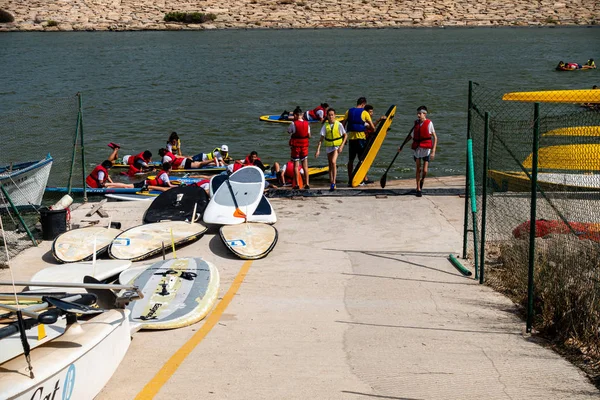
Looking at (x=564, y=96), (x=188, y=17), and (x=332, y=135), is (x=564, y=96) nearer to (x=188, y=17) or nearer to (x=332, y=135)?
(x=332, y=135)

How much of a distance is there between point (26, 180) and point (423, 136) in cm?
769

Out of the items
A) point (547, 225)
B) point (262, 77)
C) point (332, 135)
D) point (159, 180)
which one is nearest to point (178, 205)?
point (332, 135)

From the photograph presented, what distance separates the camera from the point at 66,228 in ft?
41.4

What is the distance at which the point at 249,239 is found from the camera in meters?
11.8

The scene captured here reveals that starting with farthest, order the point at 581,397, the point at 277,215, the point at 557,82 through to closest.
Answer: the point at 557,82
the point at 277,215
the point at 581,397

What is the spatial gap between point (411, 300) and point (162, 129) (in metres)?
23.1

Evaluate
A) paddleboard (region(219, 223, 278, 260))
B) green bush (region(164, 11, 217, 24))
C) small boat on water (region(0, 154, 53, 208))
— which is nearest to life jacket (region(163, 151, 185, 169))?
small boat on water (region(0, 154, 53, 208))

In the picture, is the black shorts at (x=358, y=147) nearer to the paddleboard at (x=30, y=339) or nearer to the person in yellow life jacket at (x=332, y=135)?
the person in yellow life jacket at (x=332, y=135)

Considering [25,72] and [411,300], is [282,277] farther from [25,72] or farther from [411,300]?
[25,72]

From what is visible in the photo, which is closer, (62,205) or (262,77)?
(62,205)

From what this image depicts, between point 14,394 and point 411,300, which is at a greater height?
point 14,394

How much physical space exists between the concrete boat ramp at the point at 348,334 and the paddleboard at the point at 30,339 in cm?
67

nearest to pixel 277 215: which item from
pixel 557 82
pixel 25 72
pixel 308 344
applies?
pixel 308 344

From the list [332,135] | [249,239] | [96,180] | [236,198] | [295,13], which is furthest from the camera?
[295,13]
